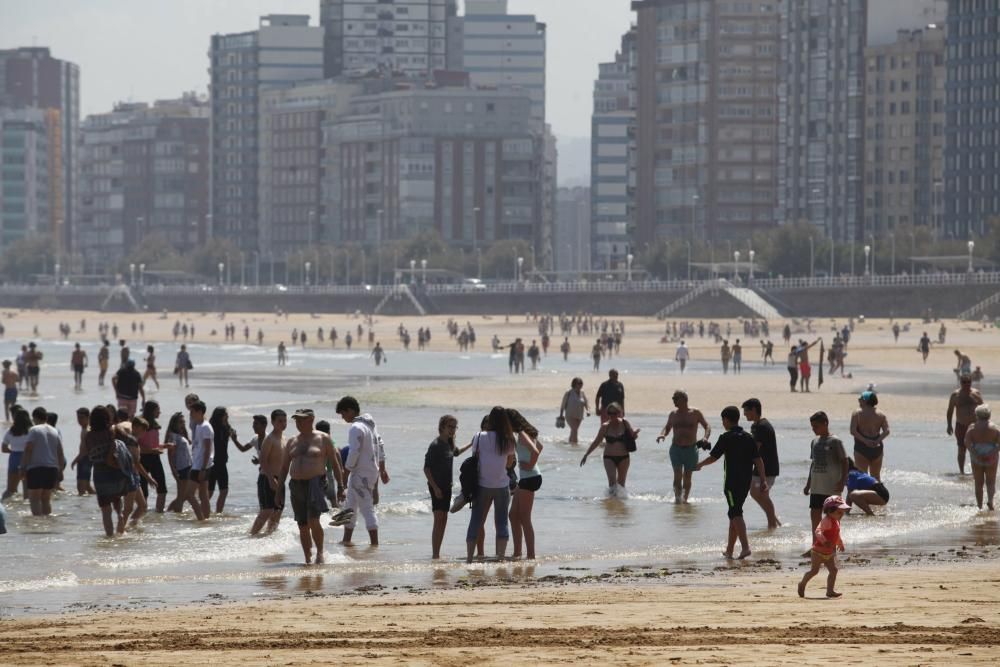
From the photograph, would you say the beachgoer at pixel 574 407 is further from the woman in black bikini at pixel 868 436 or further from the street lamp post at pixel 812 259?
the street lamp post at pixel 812 259

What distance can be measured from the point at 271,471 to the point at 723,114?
16635 cm

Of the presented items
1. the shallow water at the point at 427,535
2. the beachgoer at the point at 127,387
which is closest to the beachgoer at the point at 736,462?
the shallow water at the point at 427,535

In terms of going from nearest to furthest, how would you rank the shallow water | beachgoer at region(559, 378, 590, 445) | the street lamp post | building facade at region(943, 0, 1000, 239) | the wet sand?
the wet sand → the shallow water → beachgoer at region(559, 378, 590, 445) → the street lamp post → building facade at region(943, 0, 1000, 239)

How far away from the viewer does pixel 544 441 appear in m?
32.0

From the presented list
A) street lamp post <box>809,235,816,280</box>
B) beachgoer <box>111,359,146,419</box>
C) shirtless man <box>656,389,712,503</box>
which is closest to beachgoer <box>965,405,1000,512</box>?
shirtless man <box>656,389,712,503</box>

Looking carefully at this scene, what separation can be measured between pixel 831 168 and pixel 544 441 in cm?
14670

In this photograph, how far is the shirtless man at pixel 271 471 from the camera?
17.7m

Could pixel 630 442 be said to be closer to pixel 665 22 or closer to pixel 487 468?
pixel 487 468

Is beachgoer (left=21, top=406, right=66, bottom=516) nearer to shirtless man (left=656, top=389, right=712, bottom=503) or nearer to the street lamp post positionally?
shirtless man (left=656, top=389, right=712, bottom=503)

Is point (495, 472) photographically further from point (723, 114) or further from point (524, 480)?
point (723, 114)

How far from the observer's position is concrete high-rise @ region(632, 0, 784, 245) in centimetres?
18088

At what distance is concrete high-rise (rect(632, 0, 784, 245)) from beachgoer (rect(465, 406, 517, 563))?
162 m

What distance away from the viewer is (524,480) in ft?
55.7

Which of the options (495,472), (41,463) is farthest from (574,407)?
(495,472)
